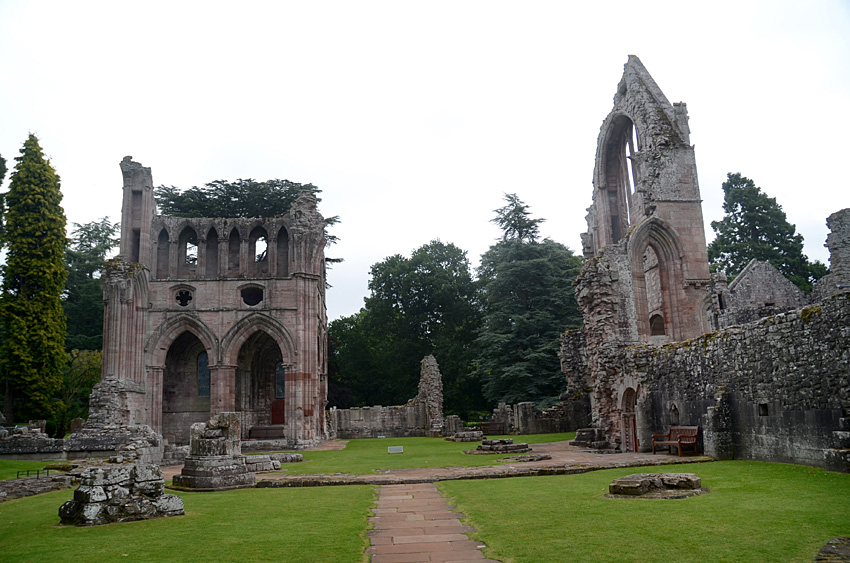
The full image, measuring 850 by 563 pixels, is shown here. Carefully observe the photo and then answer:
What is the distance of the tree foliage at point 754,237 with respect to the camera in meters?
39.0

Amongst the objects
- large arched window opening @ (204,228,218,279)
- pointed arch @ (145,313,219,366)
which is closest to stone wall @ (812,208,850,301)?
pointed arch @ (145,313,219,366)

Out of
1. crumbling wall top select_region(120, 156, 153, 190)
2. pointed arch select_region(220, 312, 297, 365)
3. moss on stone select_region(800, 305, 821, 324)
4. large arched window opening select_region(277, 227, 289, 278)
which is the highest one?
crumbling wall top select_region(120, 156, 153, 190)

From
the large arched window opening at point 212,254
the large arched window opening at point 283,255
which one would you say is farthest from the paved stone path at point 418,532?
the large arched window opening at point 212,254

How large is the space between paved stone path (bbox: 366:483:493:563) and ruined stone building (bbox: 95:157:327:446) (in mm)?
19720

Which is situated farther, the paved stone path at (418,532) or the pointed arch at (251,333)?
the pointed arch at (251,333)

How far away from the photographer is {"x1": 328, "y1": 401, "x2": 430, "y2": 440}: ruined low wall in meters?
35.8

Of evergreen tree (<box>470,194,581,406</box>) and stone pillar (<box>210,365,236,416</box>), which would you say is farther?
evergreen tree (<box>470,194,581,406</box>)

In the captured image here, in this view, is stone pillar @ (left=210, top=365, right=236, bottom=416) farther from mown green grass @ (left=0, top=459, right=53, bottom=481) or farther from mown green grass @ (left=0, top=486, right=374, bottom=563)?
mown green grass @ (left=0, top=486, right=374, bottom=563)

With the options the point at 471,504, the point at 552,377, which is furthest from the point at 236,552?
the point at 552,377

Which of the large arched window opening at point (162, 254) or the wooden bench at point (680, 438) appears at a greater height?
the large arched window opening at point (162, 254)

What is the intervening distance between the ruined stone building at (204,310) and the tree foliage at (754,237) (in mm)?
25955

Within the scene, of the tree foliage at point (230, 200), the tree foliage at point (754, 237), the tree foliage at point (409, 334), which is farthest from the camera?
the tree foliage at point (409, 334)

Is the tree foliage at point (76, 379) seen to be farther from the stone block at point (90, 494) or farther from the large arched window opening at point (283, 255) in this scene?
the stone block at point (90, 494)

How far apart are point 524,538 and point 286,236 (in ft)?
89.8
